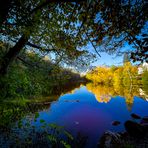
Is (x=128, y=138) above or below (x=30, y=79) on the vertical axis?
below

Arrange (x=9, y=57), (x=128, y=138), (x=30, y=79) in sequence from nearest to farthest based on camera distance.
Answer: (x=9, y=57) < (x=30, y=79) < (x=128, y=138)

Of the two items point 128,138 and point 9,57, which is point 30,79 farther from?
point 128,138

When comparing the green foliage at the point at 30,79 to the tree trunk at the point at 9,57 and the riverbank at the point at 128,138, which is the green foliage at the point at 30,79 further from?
the riverbank at the point at 128,138

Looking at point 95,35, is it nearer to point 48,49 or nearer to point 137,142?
point 48,49

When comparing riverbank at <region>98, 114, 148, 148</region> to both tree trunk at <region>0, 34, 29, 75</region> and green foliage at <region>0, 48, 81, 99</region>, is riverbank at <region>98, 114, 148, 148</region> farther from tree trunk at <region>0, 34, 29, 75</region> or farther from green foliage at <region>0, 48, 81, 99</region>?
tree trunk at <region>0, 34, 29, 75</region>

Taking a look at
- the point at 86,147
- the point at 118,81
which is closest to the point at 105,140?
the point at 86,147

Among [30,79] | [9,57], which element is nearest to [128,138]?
[30,79]

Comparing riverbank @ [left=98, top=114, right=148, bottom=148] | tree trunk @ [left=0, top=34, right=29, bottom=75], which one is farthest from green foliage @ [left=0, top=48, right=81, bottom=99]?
riverbank @ [left=98, top=114, right=148, bottom=148]

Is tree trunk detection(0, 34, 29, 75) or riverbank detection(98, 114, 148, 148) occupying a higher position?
tree trunk detection(0, 34, 29, 75)

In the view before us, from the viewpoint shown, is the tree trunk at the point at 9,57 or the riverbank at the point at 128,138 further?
the riverbank at the point at 128,138

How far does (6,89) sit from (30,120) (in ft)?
28.3

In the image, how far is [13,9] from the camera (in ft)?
13.4

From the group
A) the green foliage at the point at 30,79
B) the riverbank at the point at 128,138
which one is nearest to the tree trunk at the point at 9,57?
the green foliage at the point at 30,79

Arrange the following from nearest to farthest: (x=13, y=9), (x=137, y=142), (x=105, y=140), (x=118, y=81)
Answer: (x=13, y=9) < (x=105, y=140) < (x=137, y=142) < (x=118, y=81)
